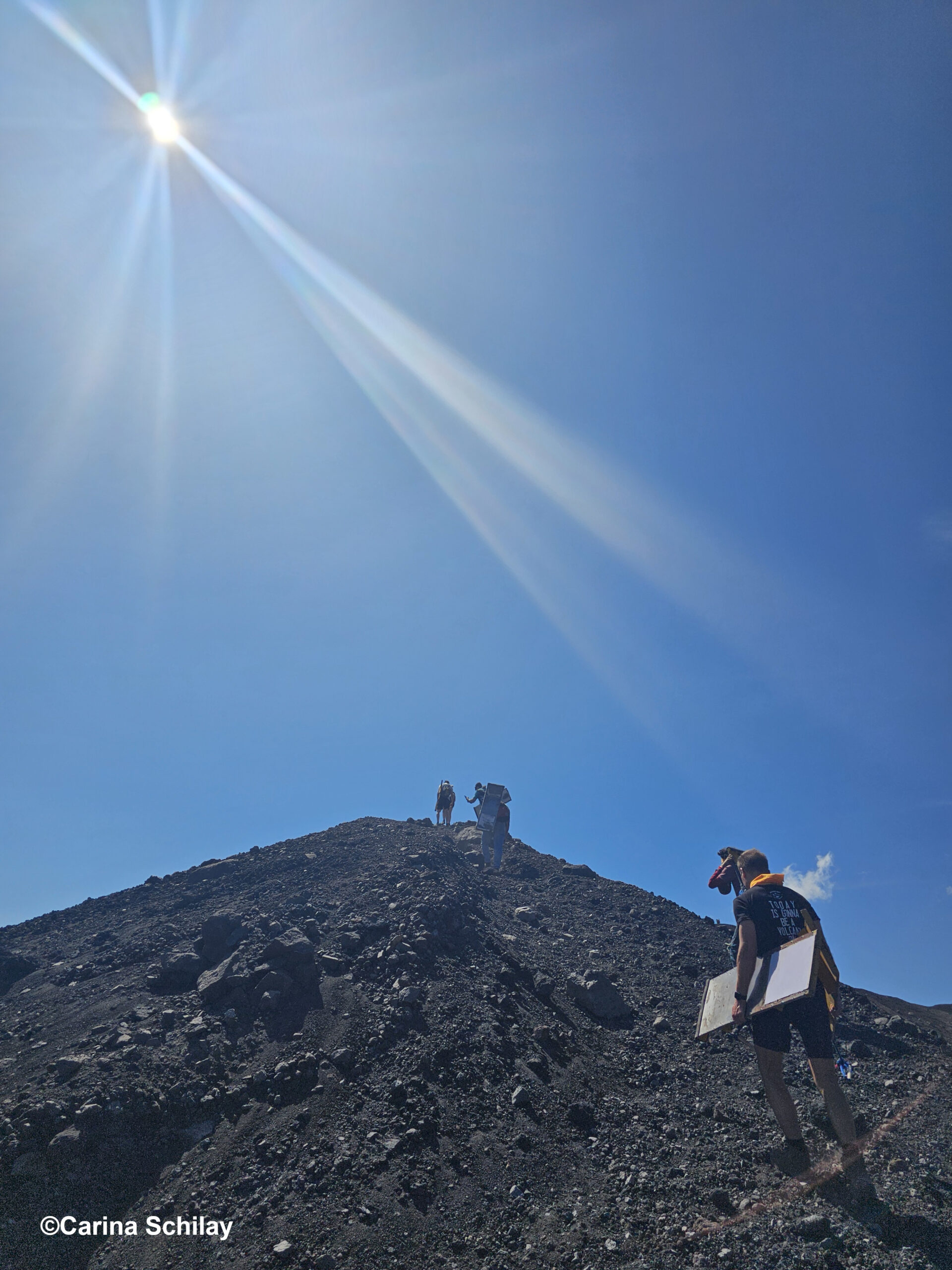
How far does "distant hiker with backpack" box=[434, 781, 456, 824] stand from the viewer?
22.8 m

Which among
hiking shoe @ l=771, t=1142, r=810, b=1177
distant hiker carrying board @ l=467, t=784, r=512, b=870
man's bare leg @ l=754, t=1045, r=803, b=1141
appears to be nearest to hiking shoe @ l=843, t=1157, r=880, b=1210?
hiking shoe @ l=771, t=1142, r=810, b=1177

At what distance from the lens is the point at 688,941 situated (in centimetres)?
1328

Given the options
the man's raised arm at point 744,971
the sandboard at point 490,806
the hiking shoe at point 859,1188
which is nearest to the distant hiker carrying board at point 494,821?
the sandboard at point 490,806

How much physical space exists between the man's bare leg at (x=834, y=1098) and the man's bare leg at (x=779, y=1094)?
275 millimetres

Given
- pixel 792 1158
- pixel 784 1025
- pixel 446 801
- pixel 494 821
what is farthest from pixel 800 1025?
pixel 446 801

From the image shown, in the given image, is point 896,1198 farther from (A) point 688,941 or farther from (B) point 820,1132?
(A) point 688,941

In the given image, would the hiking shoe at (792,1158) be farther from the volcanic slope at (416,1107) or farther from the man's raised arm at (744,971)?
the man's raised arm at (744,971)

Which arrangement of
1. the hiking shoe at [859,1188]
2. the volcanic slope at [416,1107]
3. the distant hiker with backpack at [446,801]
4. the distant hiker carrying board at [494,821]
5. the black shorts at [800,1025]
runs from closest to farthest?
the hiking shoe at [859,1188] → the volcanic slope at [416,1107] → the black shorts at [800,1025] → the distant hiker carrying board at [494,821] → the distant hiker with backpack at [446,801]

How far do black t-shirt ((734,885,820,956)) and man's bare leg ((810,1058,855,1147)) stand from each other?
0.89m

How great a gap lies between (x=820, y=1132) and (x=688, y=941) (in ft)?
25.5

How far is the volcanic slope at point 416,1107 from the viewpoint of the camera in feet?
15.5

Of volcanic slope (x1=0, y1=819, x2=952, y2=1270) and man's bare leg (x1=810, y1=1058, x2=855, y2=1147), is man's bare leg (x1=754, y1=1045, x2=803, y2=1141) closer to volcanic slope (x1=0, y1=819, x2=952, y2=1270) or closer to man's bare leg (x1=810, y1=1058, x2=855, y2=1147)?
man's bare leg (x1=810, y1=1058, x2=855, y2=1147)

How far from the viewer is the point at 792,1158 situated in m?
5.19

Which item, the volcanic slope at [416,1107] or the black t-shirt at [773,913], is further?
the black t-shirt at [773,913]
